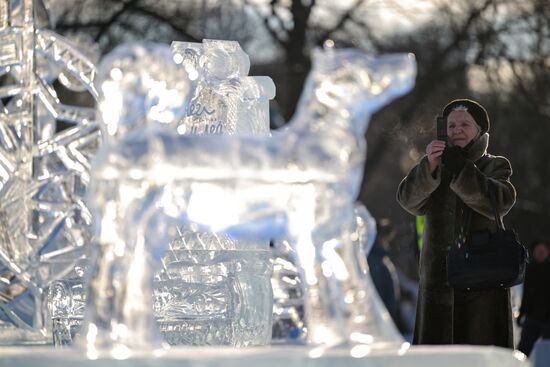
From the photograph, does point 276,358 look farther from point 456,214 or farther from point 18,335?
point 18,335

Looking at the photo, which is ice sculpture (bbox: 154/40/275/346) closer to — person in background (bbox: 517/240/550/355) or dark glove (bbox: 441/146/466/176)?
dark glove (bbox: 441/146/466/176)

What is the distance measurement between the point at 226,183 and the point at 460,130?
2083mm

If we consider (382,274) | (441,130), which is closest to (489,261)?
(441,130)

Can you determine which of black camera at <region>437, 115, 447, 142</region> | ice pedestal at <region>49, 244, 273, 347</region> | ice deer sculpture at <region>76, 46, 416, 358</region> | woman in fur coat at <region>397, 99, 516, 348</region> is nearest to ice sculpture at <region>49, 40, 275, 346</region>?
ice pedestal at <region>49, 244, 273, 347</region>

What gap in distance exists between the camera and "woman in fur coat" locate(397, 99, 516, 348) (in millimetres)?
6202

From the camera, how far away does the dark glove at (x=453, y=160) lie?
20.2 ft

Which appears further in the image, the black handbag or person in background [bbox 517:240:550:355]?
person in background [bbox 517:240:550:355]

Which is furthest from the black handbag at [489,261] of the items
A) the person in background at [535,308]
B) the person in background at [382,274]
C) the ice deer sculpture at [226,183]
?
the person in background at [382,274]

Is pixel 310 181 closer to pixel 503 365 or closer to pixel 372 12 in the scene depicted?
pixel 503 365

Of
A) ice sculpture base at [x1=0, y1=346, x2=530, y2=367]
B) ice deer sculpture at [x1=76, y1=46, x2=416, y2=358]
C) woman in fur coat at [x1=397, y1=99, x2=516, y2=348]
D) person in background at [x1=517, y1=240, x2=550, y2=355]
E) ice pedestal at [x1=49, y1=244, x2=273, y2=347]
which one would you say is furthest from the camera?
person in background at [x1=517, y1=240, x2=550, y2=355]

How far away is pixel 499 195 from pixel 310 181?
72.0 inches

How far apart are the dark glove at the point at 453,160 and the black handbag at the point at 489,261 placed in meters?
0.18

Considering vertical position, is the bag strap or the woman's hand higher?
the woman's hand

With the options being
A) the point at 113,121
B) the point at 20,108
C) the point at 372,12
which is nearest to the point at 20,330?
the point at 20,108
